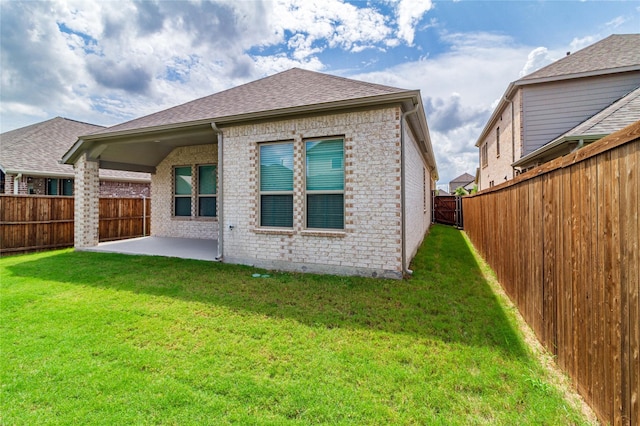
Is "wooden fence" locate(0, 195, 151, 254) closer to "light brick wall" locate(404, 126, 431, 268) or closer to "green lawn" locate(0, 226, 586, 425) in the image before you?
"green lawn" locate(0, 226, 586, 425)

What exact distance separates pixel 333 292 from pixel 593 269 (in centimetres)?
359

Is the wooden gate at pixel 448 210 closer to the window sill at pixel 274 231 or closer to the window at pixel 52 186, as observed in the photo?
the window sill at pixel 274 231

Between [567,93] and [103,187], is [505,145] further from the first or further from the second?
[103,187]

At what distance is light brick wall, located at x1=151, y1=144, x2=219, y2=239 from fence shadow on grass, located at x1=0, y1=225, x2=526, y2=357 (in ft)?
10.4

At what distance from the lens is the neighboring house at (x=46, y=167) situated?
1191cm

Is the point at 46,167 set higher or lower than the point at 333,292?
higher

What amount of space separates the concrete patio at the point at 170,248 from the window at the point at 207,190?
3.71ft

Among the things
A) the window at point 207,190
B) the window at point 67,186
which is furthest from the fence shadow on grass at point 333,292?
the window at point 67,186

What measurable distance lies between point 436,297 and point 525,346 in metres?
1.71

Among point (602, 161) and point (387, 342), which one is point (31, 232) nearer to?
point (387, 342)

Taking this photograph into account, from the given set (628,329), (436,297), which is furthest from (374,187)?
(628,329)

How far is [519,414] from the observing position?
2.16 metres

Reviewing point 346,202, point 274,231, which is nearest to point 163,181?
point 274,231

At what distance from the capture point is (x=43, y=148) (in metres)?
13.9
